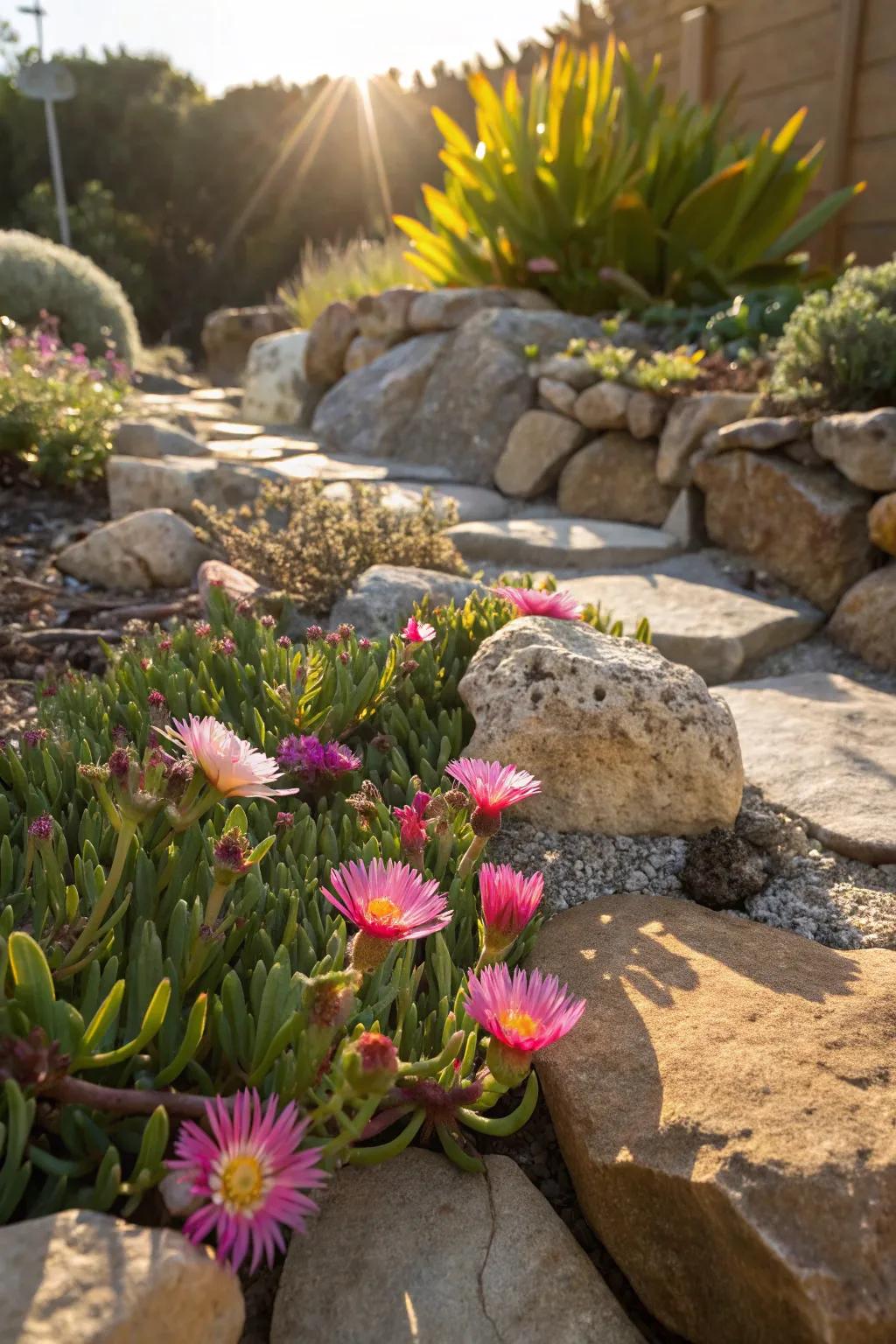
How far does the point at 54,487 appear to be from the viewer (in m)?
4.78

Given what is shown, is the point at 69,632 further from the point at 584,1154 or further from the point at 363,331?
the point at 363,331

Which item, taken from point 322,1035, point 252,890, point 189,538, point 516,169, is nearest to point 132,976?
point 252,890

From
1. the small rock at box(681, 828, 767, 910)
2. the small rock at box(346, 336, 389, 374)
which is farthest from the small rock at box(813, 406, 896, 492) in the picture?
the small rock at box(346, 336, 389, 374)

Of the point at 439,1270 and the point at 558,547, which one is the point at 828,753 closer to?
the point at 439,1270

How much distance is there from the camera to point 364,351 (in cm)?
683

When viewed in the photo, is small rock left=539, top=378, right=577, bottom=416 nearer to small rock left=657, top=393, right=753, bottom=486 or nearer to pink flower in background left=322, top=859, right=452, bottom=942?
small rock left=657, top=393, right=753, bottom=486

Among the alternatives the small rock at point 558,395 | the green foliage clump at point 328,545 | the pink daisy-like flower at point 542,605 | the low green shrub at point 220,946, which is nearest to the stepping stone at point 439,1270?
the low green shrub at point 220,946

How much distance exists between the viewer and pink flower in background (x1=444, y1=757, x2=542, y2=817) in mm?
1564

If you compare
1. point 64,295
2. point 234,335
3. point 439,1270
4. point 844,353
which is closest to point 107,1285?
point 439,1270

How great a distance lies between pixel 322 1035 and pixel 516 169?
6152 millimetres

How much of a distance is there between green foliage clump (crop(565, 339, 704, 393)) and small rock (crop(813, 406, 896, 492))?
3.57ft

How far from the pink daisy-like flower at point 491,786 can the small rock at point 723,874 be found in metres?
0.56

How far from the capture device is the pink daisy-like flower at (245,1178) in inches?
40.1

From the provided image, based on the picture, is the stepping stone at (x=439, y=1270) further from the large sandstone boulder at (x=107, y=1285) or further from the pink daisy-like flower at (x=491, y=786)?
the pink daisy-like flower at (x=491, y=786)
